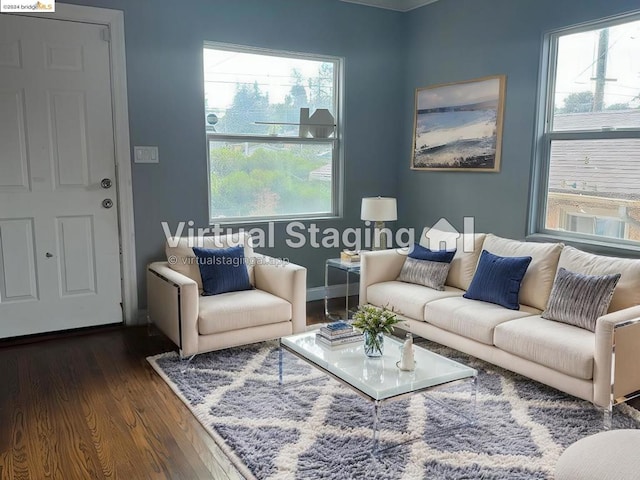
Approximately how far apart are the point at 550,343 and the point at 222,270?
213cm

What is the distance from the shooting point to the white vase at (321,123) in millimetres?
4898

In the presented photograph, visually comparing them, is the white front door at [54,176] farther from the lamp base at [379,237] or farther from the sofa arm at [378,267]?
the lamp base at [379,237]

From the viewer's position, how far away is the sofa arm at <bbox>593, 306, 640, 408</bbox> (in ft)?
8.59

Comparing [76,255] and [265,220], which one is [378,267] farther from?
[76,255]

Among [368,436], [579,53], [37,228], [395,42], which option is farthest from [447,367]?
[395,42]

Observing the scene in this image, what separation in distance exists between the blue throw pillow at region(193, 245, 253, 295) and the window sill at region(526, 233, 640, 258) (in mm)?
2153

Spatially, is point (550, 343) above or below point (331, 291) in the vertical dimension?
above

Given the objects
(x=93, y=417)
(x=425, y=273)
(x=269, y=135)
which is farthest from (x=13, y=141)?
(x=425, y=273)

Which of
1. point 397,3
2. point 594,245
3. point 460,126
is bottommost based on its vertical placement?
point 594,245

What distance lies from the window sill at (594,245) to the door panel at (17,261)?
3.63 metres

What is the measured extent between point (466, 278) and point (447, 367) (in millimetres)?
1350

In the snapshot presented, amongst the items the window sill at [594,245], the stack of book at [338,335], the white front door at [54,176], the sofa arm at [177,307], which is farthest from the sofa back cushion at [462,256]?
the white front door at [54,176]

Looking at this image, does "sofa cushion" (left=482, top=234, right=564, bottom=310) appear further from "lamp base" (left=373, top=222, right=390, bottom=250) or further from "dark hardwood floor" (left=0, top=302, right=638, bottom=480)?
"dark hardwood floor" (left=0, top=302, right=638, bottom=480)

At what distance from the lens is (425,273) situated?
3.99m
